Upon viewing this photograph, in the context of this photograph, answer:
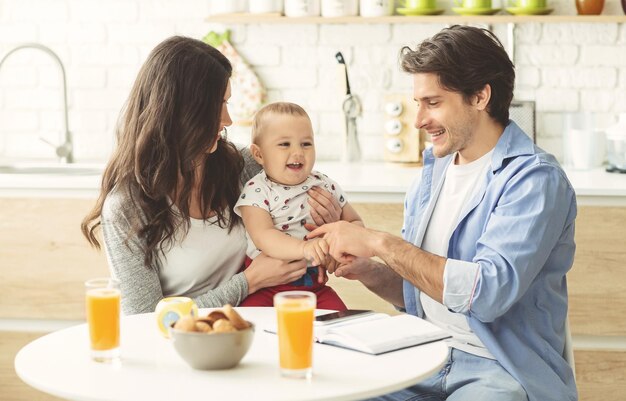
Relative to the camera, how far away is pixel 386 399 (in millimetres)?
2334

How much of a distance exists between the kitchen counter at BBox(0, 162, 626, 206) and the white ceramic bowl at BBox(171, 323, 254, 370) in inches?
61.9

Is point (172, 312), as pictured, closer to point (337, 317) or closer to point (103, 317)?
Result: point (103, 317)

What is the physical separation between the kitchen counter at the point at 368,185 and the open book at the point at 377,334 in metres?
1.25

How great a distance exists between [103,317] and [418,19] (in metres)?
2.27

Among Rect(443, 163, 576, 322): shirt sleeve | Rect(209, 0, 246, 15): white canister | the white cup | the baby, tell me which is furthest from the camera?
Rect(209, 0, 246, 15): white canister

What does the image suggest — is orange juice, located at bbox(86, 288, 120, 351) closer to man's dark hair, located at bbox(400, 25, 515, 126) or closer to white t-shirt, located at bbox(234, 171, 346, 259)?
white t-shirt, located at bbox(234, 171, 346, 259)

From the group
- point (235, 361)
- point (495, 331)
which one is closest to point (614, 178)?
point (495, 331)

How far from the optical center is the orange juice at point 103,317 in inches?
70.1

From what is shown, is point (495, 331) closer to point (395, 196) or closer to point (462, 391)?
point (462, 391)

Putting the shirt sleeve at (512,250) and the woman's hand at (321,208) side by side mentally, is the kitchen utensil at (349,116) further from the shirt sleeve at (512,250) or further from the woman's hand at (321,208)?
the shirt sleeve at (512,250)

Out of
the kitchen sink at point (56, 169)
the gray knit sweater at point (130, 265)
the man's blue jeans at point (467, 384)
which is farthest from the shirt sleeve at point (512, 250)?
the kitchen sink at point (56, 169)

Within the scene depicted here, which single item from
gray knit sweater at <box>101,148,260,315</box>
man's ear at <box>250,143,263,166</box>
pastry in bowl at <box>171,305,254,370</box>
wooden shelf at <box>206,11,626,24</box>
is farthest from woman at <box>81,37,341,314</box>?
wooden shelf at <box>206,11,626,24</box>

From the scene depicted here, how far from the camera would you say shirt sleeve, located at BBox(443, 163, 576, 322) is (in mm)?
2068

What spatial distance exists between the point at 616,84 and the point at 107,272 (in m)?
2.03
